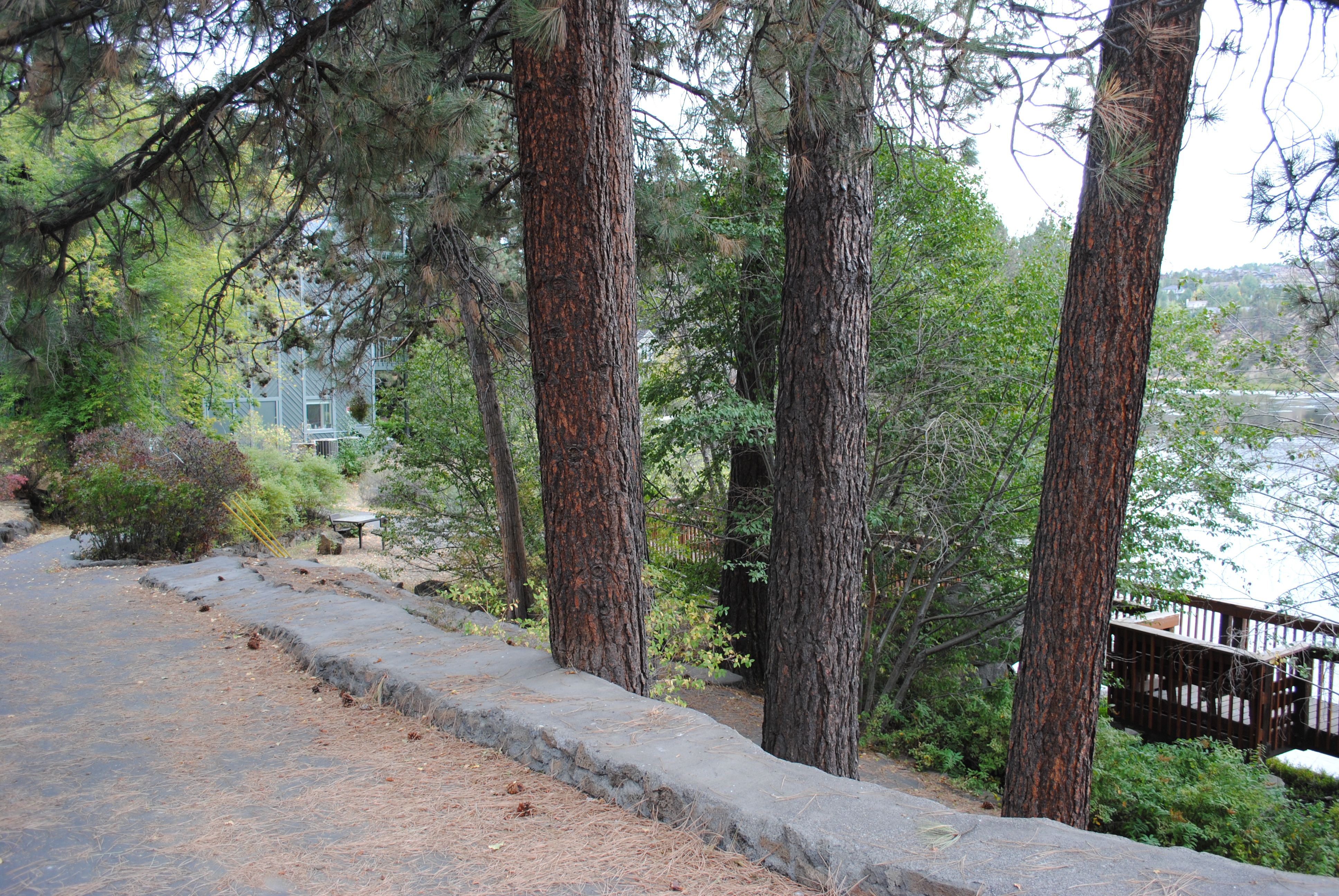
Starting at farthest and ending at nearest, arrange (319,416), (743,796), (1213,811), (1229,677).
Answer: (319,416)
(1229,677)
(1213,811)
(743,796)

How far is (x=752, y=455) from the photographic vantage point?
9.43 meters

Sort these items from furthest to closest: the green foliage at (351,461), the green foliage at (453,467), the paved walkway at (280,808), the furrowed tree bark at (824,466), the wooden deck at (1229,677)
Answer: the green foliage at (351,461)
the green foliage at (453,467)
the wooden deck at (1229,677)
the furrowed tree bark at (824,466)
the paved walkway at (280,808)

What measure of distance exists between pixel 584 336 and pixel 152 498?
851 centimetres

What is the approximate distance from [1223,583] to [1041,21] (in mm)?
7063

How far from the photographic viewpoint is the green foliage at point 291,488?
16.4 meters

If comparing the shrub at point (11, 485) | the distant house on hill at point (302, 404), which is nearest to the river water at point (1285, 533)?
the distant house on hill at point (302, 404)

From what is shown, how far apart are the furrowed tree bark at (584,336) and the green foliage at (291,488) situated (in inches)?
461

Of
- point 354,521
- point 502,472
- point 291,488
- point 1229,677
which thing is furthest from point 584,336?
point 291,488

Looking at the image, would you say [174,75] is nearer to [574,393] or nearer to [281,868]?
[574,393]

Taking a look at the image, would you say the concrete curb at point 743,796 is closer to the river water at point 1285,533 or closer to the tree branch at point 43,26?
the tree branch at point 43,26

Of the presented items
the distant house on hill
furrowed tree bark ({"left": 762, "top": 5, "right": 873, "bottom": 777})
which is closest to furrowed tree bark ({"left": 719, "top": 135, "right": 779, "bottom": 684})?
furrowed tree bark ({"left": 762, "top": 5, "right": 873, "bottom": 777})

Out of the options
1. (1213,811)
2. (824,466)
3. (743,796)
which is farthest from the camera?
(1213,811)

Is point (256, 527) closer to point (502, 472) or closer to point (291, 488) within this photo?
point (291, 488)

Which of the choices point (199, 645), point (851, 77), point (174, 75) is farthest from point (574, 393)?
point (174, 75)
